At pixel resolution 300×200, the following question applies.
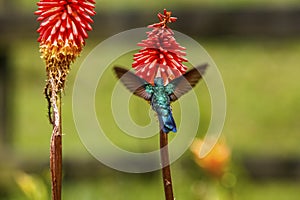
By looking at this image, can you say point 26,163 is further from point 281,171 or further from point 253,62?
point 253,62

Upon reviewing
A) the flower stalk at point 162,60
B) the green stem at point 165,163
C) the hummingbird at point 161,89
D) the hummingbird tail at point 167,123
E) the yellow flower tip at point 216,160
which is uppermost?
the flower stalk at point 162,60

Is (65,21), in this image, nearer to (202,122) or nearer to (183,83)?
(183,83)

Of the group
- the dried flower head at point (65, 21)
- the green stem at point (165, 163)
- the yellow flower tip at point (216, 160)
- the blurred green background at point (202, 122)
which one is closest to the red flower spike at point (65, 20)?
the dried flower head at point (65, 21)

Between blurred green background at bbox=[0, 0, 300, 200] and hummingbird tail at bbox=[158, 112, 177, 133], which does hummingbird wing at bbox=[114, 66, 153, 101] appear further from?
blurred green background at bbox=[0, 0, 300, 200]

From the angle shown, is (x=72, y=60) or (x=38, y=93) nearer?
(x=72, y=60)

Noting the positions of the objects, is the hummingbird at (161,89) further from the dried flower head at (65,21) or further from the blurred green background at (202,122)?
the blurred green background at (202,122)

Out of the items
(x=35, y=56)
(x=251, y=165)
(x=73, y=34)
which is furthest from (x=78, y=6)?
(x=35, y=56)

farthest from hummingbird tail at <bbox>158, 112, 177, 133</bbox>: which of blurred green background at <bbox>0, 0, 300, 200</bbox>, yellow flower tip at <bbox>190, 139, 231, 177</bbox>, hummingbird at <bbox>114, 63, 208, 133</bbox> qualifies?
yellow flower tip at <bbox>190, 139, 231, 177</bbox>
